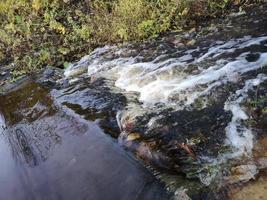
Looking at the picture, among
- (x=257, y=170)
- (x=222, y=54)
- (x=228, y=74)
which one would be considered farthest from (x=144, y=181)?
(x=222, y=54)

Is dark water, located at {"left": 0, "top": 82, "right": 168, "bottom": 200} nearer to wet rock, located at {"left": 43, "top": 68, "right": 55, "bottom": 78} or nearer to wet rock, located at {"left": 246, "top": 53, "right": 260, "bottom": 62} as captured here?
wet rock, located at {"left": 43, "top": 68, "right": 55, "bottom": 78}

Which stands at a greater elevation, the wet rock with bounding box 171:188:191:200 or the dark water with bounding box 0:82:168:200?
the wet rock with bounding box 171:188:191:200

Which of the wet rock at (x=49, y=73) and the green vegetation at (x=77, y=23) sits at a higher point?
the green vegetation at (x=77, y=23)

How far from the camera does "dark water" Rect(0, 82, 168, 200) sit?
12.3 ft

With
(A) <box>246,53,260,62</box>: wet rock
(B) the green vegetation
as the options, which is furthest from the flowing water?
(B) the green vegetation

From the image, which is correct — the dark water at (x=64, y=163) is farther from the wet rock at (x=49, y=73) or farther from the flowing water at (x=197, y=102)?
the wet rock at (x=49, y=73)

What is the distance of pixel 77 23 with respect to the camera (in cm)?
995

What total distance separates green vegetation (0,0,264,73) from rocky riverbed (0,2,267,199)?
20.4 inches

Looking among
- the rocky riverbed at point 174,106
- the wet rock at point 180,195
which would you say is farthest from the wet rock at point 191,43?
the wet rock at point 180,195

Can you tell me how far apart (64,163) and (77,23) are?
6177 mm

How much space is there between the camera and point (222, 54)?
6.18 metres

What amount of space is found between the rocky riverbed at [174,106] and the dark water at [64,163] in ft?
0.10

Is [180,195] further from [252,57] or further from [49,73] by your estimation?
[49,73]

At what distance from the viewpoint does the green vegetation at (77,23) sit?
325 inches
